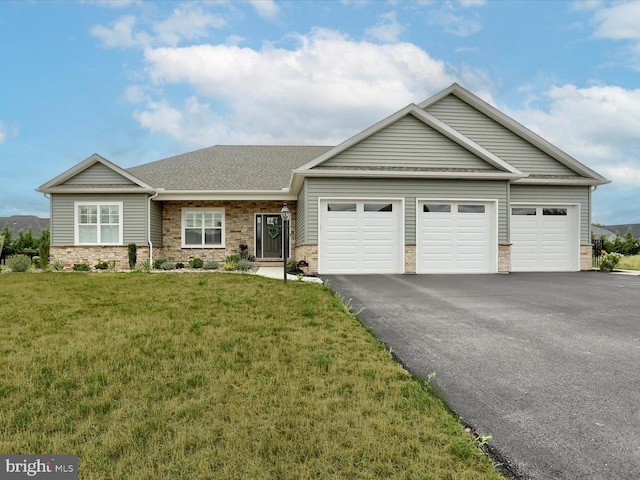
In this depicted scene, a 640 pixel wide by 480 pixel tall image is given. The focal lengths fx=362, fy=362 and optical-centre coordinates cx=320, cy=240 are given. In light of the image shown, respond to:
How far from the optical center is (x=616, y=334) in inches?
208

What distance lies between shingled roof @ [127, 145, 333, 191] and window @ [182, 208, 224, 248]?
1392mm

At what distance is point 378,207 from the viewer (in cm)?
1269

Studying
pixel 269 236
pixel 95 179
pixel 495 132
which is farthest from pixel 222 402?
pixel 495 132

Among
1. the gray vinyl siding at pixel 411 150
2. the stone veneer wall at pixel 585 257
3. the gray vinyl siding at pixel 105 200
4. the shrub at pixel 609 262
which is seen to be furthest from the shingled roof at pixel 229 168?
the shrub at pixel 609 262

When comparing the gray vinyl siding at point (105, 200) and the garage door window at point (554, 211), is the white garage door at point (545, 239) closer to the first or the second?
the garage door window at point (554, 211)

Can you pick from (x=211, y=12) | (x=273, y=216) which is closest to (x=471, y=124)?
(x=273, y=216)

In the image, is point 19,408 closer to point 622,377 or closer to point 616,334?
point 622,377

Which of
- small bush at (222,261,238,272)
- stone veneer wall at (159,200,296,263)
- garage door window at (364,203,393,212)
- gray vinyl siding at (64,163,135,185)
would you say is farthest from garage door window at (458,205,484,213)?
gray vinyl siding at (64,163,135,185)

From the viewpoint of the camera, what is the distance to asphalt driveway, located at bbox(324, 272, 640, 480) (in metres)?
2.42

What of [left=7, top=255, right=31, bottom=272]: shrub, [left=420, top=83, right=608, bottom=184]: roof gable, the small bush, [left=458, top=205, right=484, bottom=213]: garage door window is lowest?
the small bush

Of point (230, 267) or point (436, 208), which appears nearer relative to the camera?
point (436, 208)

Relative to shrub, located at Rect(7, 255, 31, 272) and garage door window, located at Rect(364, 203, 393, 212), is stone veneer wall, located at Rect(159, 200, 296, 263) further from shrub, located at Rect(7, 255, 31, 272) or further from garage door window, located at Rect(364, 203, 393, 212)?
garage door window, located at Rect(364, 203, 393, 212)

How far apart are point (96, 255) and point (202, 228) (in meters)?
4.36

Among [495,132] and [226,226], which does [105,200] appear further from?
[495,132]
